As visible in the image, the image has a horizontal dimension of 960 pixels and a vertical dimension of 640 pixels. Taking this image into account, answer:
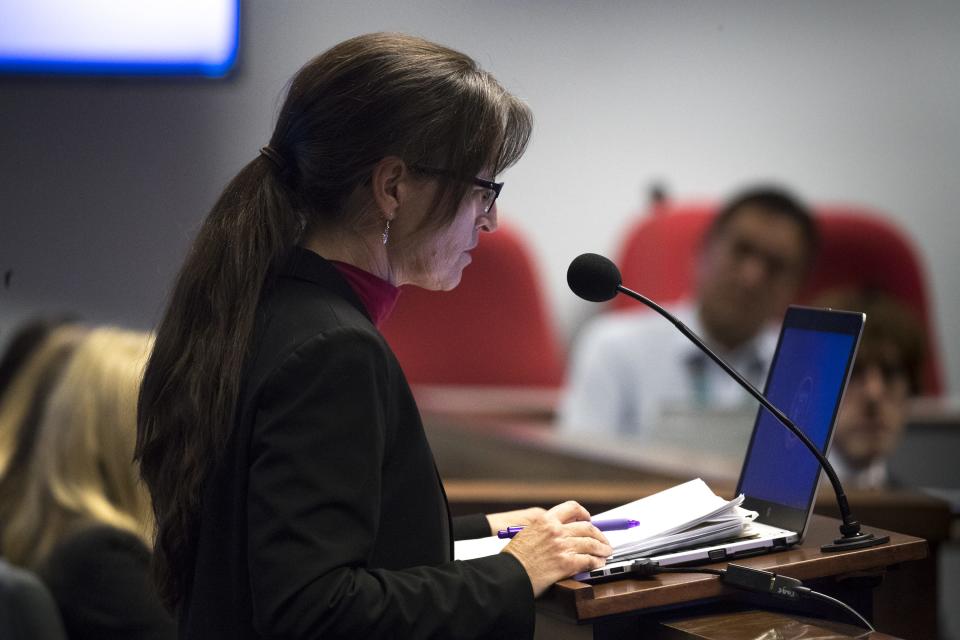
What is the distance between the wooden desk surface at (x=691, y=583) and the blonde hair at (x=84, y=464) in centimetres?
82

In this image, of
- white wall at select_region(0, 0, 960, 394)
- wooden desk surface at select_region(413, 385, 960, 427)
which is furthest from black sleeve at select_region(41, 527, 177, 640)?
white wall at select_region(0, 0, 960, 394)

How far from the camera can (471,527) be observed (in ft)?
4.45

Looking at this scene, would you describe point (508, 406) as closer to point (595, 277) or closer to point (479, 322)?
point (479, 322)

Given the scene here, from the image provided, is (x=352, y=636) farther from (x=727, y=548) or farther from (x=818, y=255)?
(x=818, y=255)

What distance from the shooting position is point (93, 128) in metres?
2.25

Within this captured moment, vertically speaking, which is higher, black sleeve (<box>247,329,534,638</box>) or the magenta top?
the magenta top

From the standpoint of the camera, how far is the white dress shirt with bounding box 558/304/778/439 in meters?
3.86

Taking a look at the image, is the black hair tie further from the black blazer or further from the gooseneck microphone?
the gooseneck microphone

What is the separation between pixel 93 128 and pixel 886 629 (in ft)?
5.46

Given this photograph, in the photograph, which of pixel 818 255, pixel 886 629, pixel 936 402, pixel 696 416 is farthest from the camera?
pixel 818 255

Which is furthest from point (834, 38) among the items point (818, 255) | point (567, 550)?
point (567, 550)

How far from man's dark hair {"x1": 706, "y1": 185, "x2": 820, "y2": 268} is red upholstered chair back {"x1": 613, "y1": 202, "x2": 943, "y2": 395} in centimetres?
20

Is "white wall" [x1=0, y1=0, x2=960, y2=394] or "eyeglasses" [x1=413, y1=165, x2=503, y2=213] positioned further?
"white wall" [x1=0, y1=0, x2=960, y2=394]

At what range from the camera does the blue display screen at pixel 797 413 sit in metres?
1.26
